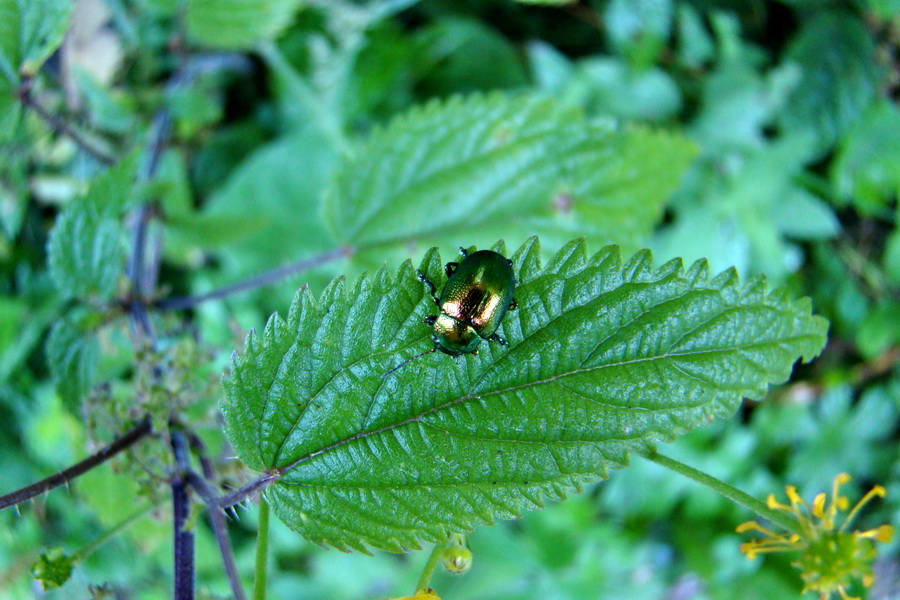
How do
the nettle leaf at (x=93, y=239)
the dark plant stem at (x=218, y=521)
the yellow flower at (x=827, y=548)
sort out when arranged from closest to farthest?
1. the yellow flower at (x=827, y=548)
2. the dark plant stem at (x=218, y=521)
3. the nettle leaf at (x=93, y=239)

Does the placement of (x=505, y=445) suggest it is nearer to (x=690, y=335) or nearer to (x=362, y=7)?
(x=690, y=335)

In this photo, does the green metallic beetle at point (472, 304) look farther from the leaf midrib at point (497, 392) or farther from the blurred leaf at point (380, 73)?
the blurred leaf at point (380, 73)

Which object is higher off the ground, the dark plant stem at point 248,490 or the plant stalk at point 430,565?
the dark plant stem at point 248,490

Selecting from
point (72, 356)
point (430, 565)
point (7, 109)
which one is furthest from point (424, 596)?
point (7, 109)

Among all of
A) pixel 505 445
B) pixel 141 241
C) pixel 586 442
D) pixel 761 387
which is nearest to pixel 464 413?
pixel 505 445

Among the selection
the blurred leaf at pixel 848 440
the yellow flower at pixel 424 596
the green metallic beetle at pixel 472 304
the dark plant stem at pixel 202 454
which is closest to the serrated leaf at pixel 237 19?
the green metallic beetle at pixel 472 304

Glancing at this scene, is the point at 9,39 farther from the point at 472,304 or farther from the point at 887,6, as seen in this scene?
the point at 887,6
